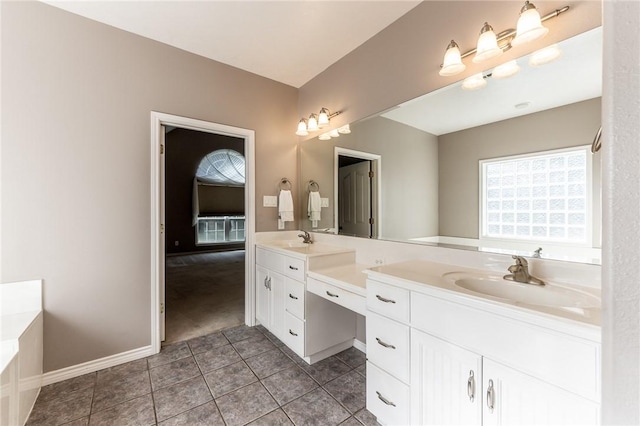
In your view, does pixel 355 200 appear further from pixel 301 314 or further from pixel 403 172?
pixel 301 314

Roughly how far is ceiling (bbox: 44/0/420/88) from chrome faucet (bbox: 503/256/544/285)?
1802 millimetres

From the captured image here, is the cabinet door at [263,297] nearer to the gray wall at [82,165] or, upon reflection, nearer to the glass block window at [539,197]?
the gray wall at [82,165]

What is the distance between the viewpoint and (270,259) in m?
2.40

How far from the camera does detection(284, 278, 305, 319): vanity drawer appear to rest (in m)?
1.99

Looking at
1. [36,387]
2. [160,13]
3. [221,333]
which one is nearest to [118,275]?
[36,387]

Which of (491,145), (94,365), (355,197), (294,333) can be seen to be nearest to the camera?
(491,145)

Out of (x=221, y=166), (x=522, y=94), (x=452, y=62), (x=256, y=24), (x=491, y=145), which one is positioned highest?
(x=256, y=24)

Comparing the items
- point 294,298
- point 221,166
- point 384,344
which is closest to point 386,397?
point 384,344

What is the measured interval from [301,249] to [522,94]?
1865mm

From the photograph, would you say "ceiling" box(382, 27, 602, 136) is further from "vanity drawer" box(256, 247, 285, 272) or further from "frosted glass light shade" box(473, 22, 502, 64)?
"vanity drawer" box(256, 247, 285, 272)

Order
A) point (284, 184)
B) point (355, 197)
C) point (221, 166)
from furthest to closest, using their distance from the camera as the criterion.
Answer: point (221, 166), point (284, 184), point (355, 197)

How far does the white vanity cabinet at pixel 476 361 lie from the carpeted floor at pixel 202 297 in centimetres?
187

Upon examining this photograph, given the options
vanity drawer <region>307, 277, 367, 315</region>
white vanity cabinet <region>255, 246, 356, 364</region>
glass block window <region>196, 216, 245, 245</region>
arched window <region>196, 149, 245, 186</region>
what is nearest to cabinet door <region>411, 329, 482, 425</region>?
vanity drawer <region>307, 277, 367, 315</region>

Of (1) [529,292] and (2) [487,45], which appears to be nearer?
(1) [529,292]
